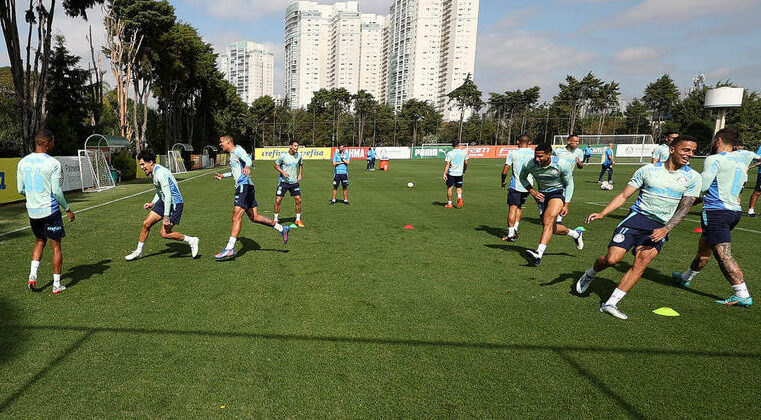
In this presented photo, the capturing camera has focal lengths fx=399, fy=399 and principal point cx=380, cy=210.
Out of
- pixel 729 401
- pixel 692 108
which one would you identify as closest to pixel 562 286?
pixel 729 401

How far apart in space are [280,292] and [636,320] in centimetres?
408

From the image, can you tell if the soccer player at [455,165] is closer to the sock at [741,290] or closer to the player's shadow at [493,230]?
the player's shadow at [493,230]

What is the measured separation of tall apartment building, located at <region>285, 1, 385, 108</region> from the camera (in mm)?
155875

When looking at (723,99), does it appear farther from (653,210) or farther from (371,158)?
(653,210)

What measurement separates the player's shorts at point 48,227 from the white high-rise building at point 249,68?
168262mm

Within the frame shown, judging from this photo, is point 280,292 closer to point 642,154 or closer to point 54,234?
point 54,234

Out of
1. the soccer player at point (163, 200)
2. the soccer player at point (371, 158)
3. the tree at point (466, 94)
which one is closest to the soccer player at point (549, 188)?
the soccer player at point (163, 200)

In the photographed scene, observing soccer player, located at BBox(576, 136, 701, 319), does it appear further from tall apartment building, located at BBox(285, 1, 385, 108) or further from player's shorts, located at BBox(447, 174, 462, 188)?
tall apartment building, located at BBox(285, 1, 385, 108)

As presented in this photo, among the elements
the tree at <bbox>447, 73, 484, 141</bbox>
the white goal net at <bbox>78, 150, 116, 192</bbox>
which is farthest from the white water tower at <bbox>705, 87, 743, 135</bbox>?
the white goal net at <bbox>78, 150, 116, 192</bbox>

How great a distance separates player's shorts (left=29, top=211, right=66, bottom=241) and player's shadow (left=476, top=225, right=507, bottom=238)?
7462 millimetres

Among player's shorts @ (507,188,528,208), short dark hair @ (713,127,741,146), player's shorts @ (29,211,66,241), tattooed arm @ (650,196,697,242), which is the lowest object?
player's shorts @ (29,211,66,241)

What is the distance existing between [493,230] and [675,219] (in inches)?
197

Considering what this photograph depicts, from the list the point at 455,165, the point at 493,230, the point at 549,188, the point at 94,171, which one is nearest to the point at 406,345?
the point at 549,188

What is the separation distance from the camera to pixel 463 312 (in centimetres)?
446
